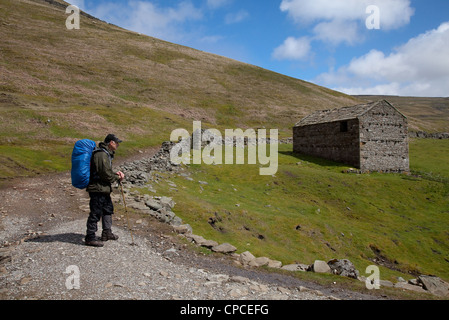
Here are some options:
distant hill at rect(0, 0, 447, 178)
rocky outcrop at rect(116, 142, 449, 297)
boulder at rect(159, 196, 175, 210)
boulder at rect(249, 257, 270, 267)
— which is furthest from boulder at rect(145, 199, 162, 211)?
A: distant hill at rect(0, 0, 447, 178)

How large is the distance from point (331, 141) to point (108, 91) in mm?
52373

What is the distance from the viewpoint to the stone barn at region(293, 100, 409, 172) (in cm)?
3612

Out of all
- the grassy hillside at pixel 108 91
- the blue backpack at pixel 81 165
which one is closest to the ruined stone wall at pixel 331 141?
the grassy hillside at pixel 108 91

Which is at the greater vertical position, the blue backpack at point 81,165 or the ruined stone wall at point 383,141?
the ruined stone wall at point 383,141

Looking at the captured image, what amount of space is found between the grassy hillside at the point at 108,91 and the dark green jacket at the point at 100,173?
16.2m

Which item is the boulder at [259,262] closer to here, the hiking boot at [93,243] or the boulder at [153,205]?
the hiking boot at [93,243]

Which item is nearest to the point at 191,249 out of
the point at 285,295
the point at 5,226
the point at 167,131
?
the point at 285,295

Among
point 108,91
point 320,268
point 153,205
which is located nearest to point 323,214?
point 320,268

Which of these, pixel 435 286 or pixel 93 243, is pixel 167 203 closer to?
pixel 93 243

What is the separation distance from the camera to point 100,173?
9562 mm

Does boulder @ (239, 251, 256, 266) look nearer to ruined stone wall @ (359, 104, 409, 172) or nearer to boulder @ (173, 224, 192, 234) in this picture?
boulder @ (173, 224, 192, 234)

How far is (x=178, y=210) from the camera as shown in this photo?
1634 centimetres

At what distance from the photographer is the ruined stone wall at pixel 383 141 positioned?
36156 mm

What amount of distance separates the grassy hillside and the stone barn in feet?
85.2
